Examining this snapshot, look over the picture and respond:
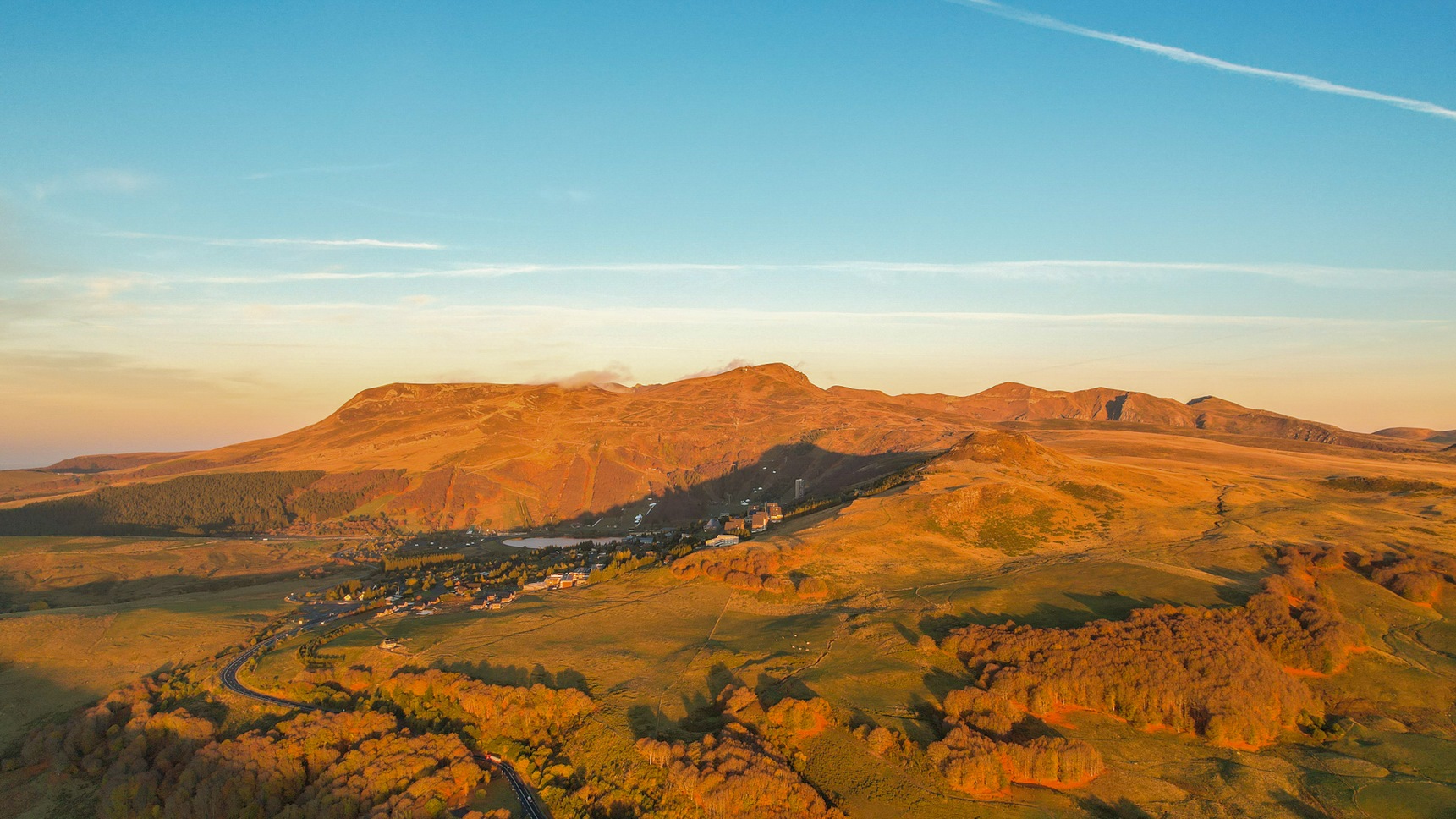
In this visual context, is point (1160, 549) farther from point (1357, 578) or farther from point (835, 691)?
point (835, 691)

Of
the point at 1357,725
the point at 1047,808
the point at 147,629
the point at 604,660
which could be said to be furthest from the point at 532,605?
the point at 1357,725

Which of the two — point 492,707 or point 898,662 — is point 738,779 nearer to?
point 898,662

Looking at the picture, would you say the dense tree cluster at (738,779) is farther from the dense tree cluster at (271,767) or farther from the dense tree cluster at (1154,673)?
the dense tree cluster at (271,767)

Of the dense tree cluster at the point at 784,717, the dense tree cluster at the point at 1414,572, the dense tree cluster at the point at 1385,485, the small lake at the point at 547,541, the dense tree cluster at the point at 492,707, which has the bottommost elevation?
the small lake at the point at 547,541

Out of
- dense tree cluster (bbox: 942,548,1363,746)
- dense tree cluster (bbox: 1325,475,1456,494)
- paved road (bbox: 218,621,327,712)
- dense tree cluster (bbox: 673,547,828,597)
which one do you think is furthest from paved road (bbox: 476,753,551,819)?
dense tree cluster (bbox: 1325,475,1456,494)

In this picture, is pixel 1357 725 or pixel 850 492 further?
pixel 850 492

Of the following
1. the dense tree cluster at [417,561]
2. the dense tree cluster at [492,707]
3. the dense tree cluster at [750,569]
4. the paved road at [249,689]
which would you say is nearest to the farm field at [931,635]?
the dense tree cluster at [750,569]

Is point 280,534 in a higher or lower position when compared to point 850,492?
lower
